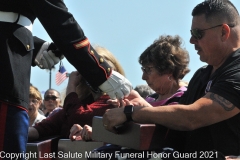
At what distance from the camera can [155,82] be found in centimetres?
512

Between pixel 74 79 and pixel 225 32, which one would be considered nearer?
pixel 225 32

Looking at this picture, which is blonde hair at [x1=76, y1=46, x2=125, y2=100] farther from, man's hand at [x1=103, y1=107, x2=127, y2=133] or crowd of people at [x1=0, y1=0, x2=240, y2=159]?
man's hand at [x1=103, y1=107, x2=127, y2=133]

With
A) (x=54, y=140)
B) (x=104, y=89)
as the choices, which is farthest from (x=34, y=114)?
(x=104, y=89)

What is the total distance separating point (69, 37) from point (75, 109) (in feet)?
4.99

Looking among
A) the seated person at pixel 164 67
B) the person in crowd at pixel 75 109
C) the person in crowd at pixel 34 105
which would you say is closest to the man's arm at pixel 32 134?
the person in crowd at pixel 75 109

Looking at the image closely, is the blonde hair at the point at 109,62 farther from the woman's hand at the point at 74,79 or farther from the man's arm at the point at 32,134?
the man's arm at the point at 32,134

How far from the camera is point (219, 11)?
12.8 feet

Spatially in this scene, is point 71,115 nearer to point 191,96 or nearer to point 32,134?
point 32,134

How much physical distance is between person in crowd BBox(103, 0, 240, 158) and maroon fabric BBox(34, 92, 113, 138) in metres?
1.06

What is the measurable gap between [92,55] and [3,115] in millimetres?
638

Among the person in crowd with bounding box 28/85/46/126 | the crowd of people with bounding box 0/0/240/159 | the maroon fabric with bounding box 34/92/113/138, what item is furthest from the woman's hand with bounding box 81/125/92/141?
the person in crowd with bounding box 28/85/46/126

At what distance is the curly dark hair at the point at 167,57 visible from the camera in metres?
5.09

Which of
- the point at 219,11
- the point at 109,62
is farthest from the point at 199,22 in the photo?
the point at 109,62

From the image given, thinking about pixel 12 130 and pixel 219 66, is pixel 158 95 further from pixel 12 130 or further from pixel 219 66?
pixel 12 130
